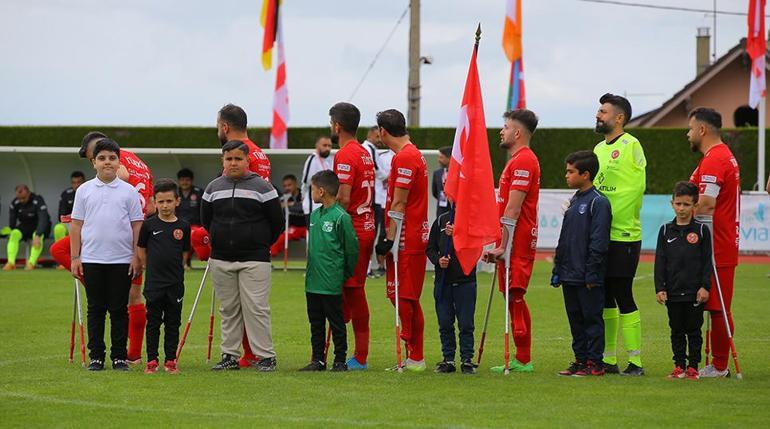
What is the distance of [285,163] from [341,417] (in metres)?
15.5

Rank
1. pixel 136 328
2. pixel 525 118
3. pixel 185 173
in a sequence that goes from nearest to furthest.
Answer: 1. pixel 525 118
2. pixel 136 328
3. pixel 185 173

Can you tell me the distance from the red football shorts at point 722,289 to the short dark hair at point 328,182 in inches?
124

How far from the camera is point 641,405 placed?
8719mm

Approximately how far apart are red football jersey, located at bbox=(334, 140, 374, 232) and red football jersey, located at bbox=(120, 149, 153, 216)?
6.57 feet

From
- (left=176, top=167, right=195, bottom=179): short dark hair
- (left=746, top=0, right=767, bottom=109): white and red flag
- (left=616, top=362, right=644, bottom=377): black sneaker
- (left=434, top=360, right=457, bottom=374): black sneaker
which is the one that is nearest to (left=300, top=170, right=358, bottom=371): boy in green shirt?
(left=434, top=360, right=457, bottom=374): black sneaker

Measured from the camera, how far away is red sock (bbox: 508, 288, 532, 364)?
10508mm

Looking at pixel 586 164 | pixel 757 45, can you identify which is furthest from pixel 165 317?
pixel 757 45

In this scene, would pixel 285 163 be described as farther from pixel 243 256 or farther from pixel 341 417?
pixel 341 417

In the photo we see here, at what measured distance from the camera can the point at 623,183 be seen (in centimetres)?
1058

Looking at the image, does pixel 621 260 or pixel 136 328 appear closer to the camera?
pixel 621 260

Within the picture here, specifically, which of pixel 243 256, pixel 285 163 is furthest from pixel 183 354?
pixel 285 163

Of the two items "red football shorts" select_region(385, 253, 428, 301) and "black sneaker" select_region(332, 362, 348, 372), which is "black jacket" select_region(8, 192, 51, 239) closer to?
"black sneaker" select_region(332, 362, 348, 372)

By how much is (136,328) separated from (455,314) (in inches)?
112

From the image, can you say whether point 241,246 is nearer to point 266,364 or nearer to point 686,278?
point 266,364
